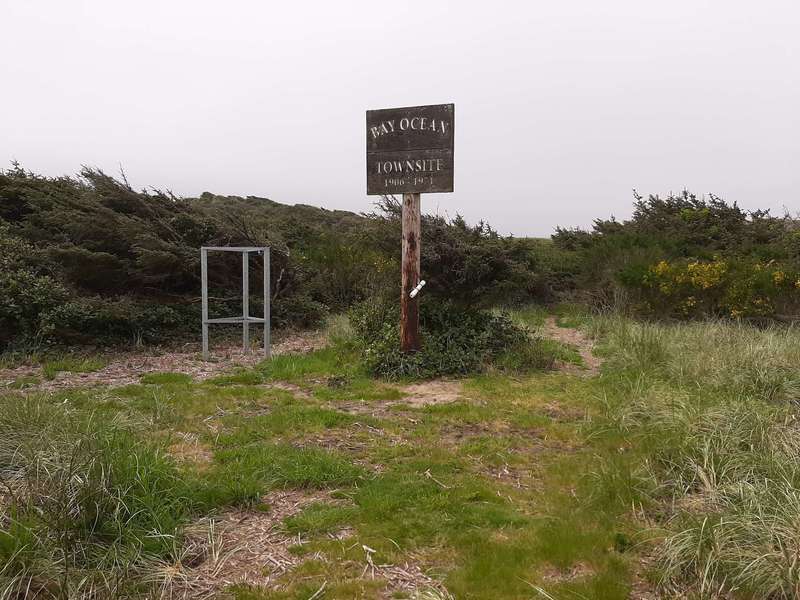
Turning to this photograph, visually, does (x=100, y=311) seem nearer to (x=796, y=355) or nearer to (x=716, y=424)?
(x=716, y=424)

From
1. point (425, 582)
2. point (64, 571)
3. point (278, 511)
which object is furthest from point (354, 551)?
point (64, 571)

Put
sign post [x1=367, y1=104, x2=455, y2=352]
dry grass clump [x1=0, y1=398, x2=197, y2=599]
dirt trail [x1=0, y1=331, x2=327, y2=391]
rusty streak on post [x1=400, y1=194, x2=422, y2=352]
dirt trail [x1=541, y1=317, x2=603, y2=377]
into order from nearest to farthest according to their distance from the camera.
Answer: dry grass clump [x1=0, y1=398, x2=197, y2=599], dirt trail [x1=0, y1=331, x2=327, y2=391], sign post [x1=367, y1=104, x2=455, y2=352], rusty streak on post [x1=400, y1=194, x2=422, y2=352], dirt trail [x1=541, y1=317, x2=603, y2=377]

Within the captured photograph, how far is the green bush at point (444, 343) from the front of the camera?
7.19 metres

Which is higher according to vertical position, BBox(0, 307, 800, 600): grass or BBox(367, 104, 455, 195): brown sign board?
BBox(367, 104, 455, 195): brown sign board

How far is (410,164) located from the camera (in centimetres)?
727

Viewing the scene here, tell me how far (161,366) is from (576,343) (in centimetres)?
593

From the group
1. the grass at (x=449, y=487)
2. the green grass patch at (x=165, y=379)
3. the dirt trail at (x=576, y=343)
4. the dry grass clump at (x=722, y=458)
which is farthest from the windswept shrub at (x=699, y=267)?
the green grass patch at (x=165, y=379)

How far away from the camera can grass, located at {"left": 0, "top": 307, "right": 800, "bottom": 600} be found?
2555mm

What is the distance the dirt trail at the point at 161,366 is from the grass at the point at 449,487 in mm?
1003

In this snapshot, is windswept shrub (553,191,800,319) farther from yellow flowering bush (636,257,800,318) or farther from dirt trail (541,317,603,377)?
dirt trail (541,317,603,377)

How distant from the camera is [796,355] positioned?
6.25 meters

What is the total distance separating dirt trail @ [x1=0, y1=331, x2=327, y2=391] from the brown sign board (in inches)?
115

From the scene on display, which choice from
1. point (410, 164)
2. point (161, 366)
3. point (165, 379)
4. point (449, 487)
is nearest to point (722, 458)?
point (449, 487)

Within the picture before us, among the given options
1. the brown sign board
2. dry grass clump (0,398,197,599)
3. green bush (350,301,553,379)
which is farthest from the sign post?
dry grass clump (0,398,197,599)
